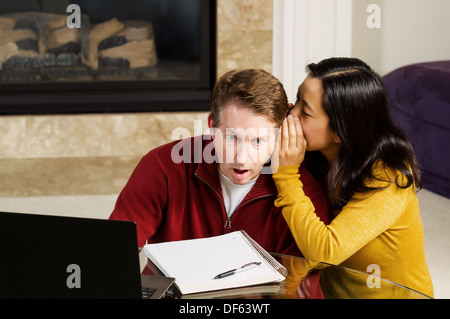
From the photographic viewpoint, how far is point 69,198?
10.4 ft

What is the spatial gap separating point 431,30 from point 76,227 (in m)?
3.29

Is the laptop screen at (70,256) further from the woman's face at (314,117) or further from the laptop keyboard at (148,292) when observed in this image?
the woman's face at (314,117)

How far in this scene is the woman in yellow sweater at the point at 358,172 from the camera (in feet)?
4.52

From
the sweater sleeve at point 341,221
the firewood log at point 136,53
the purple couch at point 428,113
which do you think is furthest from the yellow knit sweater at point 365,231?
the firewood log at point 136,53

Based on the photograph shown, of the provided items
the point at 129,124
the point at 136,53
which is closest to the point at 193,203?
the point at 129,124

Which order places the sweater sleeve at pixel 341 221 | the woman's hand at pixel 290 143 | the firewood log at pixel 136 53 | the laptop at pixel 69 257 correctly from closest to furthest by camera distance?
1. the laptop at pixel 69 257
2. the sweater sleeve at pixel 341 221
3. the woman's hand at pixel 290 143
4. the firewood log at pixel 136 53

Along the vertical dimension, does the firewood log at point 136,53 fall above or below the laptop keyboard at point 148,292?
above

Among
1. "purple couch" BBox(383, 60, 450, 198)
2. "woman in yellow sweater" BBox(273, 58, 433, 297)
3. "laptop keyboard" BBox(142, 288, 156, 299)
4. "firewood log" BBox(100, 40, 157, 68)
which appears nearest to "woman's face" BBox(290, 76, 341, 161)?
"woman in yellow sweater" BBox(273, 58, 433, 297)

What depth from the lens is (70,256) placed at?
0.91 m

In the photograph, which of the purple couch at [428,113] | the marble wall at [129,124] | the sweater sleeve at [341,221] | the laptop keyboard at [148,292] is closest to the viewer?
the laptop keyboard at [148,292]

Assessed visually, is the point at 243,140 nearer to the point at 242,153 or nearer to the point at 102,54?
the point at 242,153

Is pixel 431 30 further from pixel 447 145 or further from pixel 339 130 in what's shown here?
pixel 339 130

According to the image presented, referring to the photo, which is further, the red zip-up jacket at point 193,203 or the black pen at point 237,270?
the red zip-up jacket at point 193,203

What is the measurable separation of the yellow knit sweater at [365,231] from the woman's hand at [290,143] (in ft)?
0.07
